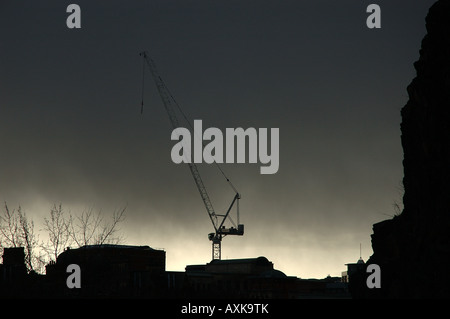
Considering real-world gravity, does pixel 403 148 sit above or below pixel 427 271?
above

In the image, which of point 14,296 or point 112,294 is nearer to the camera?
point 14,296

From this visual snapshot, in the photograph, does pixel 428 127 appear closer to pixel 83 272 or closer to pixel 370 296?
pixel 370 296

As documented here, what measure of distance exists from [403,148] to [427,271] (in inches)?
973

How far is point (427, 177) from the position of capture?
89.2 metres

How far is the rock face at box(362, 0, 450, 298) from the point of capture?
81.1 meters

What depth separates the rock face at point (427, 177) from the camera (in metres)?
81.1

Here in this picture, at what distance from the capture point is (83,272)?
12775cm
